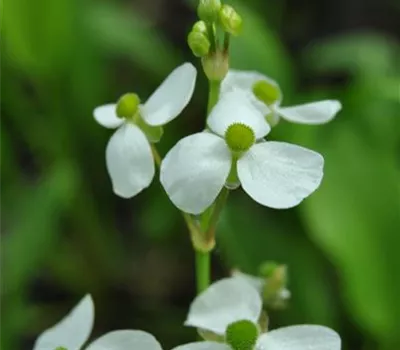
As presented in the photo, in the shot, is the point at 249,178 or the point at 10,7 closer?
the point at 249,178

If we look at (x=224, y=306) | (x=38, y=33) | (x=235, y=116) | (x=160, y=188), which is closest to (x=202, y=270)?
(x=224, y=306)

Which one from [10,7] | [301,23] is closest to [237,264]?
[10,7]

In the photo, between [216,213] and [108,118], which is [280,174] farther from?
[108,118]

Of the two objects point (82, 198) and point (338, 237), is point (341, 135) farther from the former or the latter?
point (82, 198)

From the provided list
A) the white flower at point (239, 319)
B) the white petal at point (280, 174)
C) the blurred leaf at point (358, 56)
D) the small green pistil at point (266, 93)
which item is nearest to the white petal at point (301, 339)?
the white flower at point (239, 319)

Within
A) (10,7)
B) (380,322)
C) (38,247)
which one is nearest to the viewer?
(380,322)

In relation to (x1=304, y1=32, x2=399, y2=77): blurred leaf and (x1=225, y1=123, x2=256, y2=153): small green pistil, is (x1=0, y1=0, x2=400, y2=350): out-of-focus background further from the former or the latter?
(x1=225, y1=123, x2=256, y2=153): small green pistil

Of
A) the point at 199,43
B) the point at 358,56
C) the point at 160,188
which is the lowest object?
the point at 160,188
